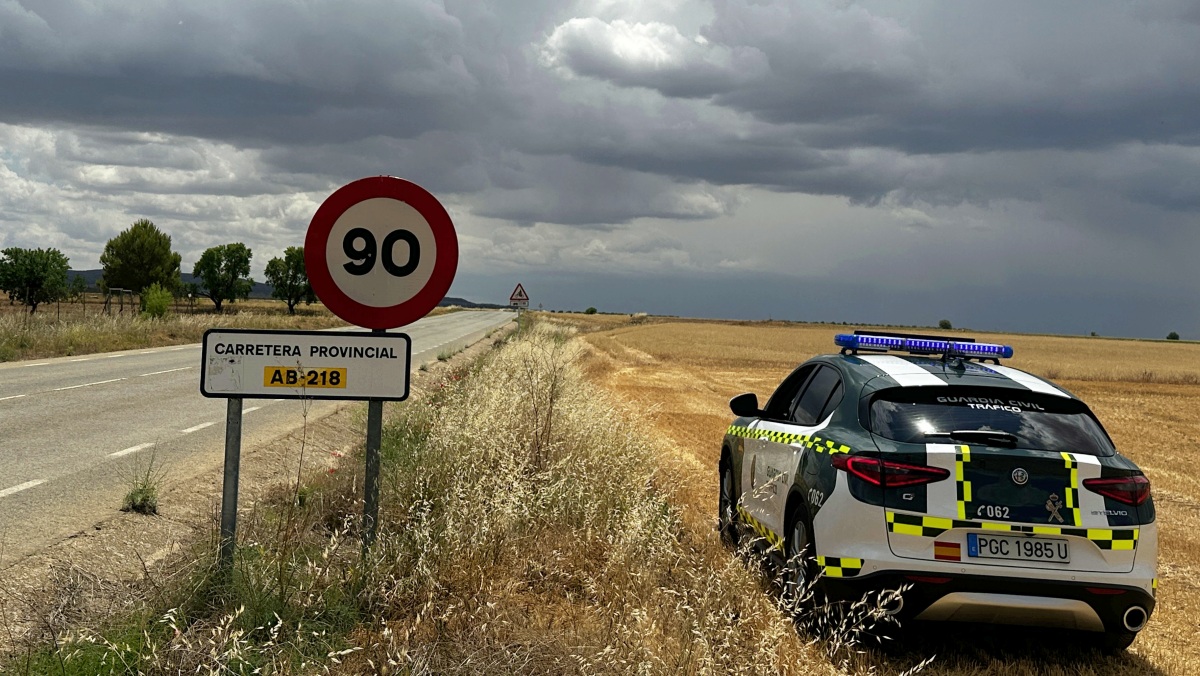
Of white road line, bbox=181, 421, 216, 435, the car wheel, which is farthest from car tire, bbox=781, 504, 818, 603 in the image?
white road line, bbox=181, 421, 216, 435

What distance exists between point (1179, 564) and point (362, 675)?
6.80m

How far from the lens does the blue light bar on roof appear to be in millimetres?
6376

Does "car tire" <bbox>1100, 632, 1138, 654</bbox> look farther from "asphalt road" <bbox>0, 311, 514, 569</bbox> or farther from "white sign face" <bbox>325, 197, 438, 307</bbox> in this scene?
"asphalt road" <bbox>0, 311, 514, 569</bbox>

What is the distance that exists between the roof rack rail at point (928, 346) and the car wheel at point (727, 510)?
1.45 m

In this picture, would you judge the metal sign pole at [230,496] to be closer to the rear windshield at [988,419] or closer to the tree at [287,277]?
the rear windshield at [988,419]

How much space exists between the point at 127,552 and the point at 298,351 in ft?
8.29

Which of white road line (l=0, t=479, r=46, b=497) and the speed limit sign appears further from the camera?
white road line (l=0, t=479, r=46, b=497)

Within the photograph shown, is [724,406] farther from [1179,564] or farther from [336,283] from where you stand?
[336,283]

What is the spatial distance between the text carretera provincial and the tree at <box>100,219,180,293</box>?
105 m

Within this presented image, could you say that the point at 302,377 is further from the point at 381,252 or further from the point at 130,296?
the point at 130,296

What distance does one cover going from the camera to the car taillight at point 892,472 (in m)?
4.86

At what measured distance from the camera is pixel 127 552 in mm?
6266

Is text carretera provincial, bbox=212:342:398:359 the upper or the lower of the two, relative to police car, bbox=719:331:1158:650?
upper

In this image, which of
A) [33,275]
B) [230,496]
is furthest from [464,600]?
[33,275]
